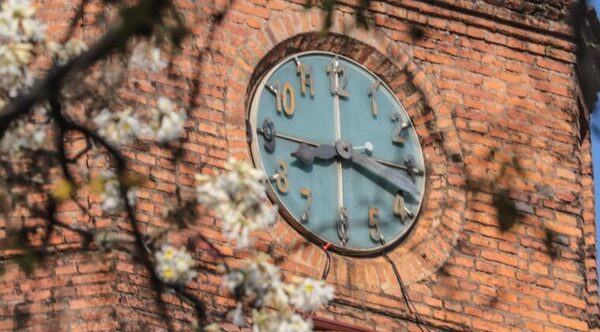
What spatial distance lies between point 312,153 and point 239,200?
13.6ft

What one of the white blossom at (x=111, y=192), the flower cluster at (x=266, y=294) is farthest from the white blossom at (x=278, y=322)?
the white blossom at (x=111, y=192)

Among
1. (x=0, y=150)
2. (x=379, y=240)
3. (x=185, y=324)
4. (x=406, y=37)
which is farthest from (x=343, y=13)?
(x=0, y=150)

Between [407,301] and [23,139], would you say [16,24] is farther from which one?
[407,301]

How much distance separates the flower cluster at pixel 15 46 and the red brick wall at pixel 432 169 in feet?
9.59

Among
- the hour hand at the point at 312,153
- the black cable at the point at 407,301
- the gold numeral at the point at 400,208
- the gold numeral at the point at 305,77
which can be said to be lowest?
the black cable at the point at 407,301

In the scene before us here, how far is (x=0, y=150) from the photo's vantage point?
10.8 m

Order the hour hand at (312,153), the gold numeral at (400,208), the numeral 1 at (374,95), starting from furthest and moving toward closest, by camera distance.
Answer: the numeral 1 at (374,95) < the gold numeral at (400,208) < the hour hand at (312,153)

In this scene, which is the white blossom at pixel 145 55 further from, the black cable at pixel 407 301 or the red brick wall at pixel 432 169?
the black cable at pixel 407 301

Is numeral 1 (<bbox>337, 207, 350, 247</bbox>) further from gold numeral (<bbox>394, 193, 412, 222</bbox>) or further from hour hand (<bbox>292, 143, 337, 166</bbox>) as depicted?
gold numeral (<bbox>394, 193, 412, 222</bbox>)

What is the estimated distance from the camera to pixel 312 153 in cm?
1464

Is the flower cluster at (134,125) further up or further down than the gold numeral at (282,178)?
further down

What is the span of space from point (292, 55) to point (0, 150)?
14.5ft

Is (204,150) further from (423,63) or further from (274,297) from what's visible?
(274,297)

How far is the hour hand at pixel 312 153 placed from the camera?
1459 cm
